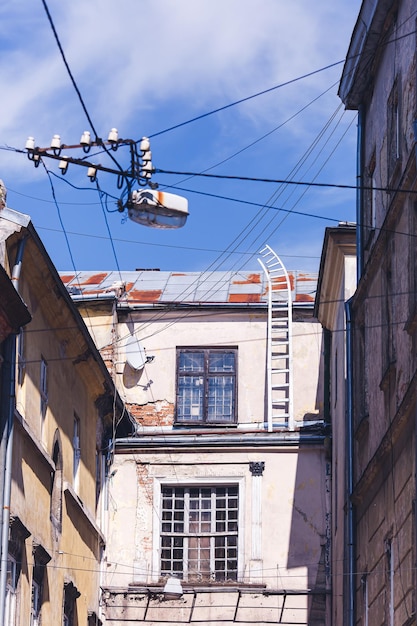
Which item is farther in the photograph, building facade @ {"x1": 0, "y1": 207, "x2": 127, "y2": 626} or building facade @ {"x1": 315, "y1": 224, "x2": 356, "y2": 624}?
building facade @ {"x1": 315, "y1": 224, "x2": 356, "y2": 624}

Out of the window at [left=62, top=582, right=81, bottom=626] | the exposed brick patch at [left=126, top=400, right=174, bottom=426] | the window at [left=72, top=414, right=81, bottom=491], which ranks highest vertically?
the exposed brick patch at [left=126, top=400, right=174, bottom=426]

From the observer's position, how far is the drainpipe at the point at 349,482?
1947 cm

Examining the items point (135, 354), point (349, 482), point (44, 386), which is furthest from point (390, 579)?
point (135, 354)

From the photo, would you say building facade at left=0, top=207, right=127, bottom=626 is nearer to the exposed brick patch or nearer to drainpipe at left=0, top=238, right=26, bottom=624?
drainpipe at left=0, top=238, right=26, bottom=624

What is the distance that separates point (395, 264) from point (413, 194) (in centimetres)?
142

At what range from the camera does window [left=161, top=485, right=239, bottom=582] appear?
85.3ft

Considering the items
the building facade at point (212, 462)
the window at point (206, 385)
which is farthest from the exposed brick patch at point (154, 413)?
the window at point (206, 385)

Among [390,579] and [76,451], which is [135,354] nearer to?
[76,451]

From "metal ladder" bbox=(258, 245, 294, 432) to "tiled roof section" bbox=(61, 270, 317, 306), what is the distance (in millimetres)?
262

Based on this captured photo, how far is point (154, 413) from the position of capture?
2759 centimetres

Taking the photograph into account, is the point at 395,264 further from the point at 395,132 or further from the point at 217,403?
the point at 217,403

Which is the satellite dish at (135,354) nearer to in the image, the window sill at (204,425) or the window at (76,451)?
the window sill at (204,425)

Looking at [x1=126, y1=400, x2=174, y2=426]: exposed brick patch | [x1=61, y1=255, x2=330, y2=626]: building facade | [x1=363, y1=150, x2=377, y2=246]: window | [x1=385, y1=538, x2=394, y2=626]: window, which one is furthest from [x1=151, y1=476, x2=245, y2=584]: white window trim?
[x1=385, y1=538, x2=394, y2=626]: window

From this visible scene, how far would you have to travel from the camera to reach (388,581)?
54.1 feet
